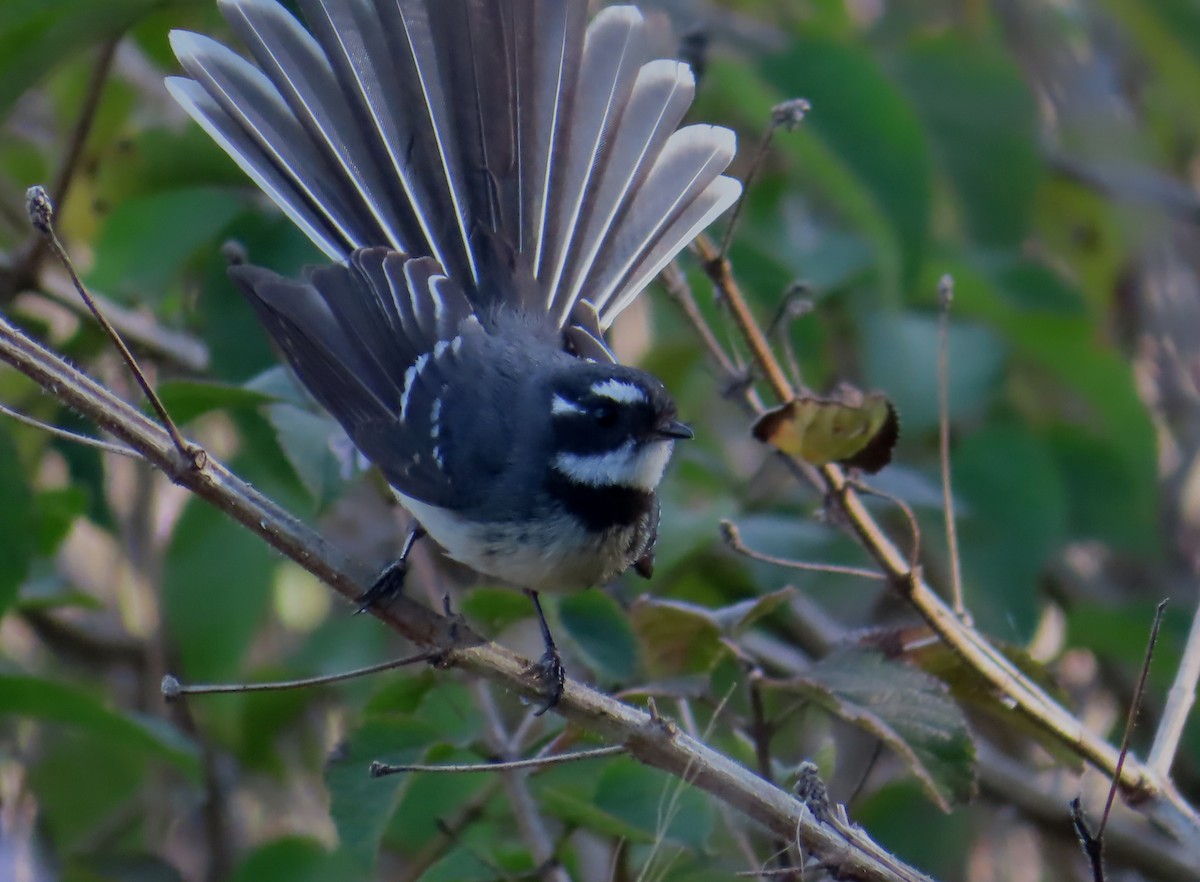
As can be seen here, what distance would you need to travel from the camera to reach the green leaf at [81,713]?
7.62 feet

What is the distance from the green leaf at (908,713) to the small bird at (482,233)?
0.45 metres

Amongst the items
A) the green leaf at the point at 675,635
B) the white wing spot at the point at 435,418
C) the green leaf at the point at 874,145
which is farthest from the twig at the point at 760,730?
the green leaf at the point at 874,145

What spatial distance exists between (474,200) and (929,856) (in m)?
1.58

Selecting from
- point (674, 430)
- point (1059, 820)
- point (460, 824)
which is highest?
point (674, 430)

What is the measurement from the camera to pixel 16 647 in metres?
4.33

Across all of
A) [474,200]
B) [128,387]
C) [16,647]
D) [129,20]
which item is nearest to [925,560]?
[474,200]

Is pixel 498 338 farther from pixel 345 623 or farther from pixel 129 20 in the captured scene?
pixel 345 623

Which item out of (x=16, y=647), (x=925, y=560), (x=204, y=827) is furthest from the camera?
(x=16, y=647)

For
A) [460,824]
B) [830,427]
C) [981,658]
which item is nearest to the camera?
[830,427]

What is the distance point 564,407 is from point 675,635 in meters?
0.43

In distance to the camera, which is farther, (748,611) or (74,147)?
(74,147)

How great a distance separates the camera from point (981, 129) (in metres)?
3.61

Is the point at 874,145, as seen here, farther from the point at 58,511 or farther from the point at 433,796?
the point at 58,511

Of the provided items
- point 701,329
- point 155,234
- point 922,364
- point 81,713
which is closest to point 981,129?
point 922,364
